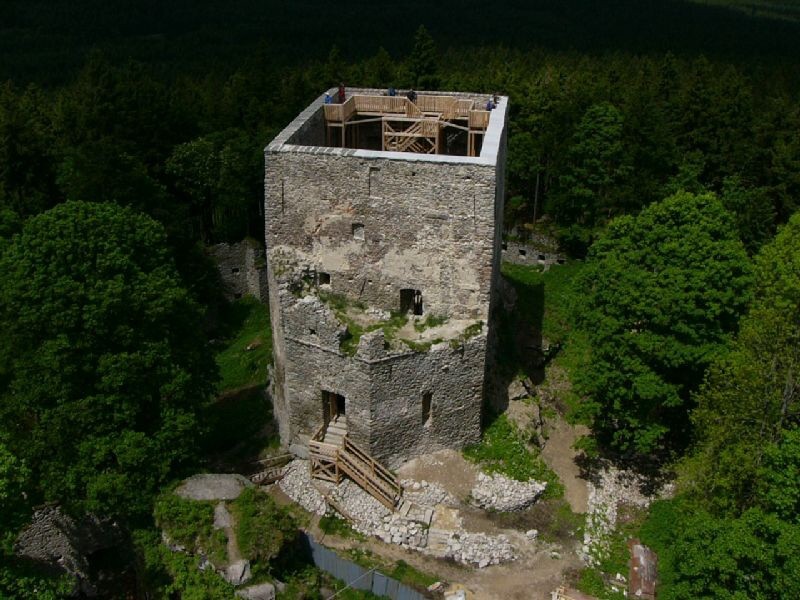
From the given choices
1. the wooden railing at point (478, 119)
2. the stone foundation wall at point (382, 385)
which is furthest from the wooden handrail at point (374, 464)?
the wooden railing at point (478, 119)

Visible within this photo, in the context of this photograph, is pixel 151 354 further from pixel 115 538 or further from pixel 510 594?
pixel 510 594

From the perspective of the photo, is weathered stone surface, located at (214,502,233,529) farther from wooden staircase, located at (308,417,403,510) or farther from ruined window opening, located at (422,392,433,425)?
ruined window opening, located at (422,392,433,425)

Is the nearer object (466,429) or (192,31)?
(466,429)

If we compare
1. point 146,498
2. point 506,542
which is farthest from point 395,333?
point 146,498

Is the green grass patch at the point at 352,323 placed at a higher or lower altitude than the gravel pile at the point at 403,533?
higher

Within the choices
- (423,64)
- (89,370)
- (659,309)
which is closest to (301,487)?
(89,370)

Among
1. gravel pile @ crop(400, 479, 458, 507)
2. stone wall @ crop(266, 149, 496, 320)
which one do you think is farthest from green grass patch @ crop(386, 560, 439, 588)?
stone wall @ crop(266, 149, 496, 320)

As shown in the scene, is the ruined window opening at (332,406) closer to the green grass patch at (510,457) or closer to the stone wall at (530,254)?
the green grass patch at (510,457)
